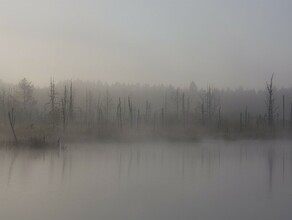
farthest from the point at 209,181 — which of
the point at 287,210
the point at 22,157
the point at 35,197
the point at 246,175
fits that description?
the point at 22,157

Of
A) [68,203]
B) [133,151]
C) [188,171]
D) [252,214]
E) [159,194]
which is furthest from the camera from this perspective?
[133,151]

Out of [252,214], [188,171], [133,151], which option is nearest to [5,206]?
[252,214]

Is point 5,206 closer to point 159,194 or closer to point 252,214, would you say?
point 159,194

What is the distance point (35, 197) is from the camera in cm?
991

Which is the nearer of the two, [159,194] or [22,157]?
→ [159,194]

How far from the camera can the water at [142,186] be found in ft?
28.4

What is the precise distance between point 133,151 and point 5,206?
13394 millimetres

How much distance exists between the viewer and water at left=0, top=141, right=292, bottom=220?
28.4ft

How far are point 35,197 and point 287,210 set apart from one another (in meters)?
4.86

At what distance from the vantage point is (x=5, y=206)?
8.86 metres

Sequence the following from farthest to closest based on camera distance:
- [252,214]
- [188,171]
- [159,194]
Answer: [188,171] < [159,194] < [252,214]

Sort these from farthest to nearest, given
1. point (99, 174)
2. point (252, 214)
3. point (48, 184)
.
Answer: point (99, 174) < point (48, 184) < point (252, 214)

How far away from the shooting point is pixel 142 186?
11703 mm

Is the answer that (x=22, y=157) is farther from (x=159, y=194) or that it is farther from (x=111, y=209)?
(x=111, y=209)
